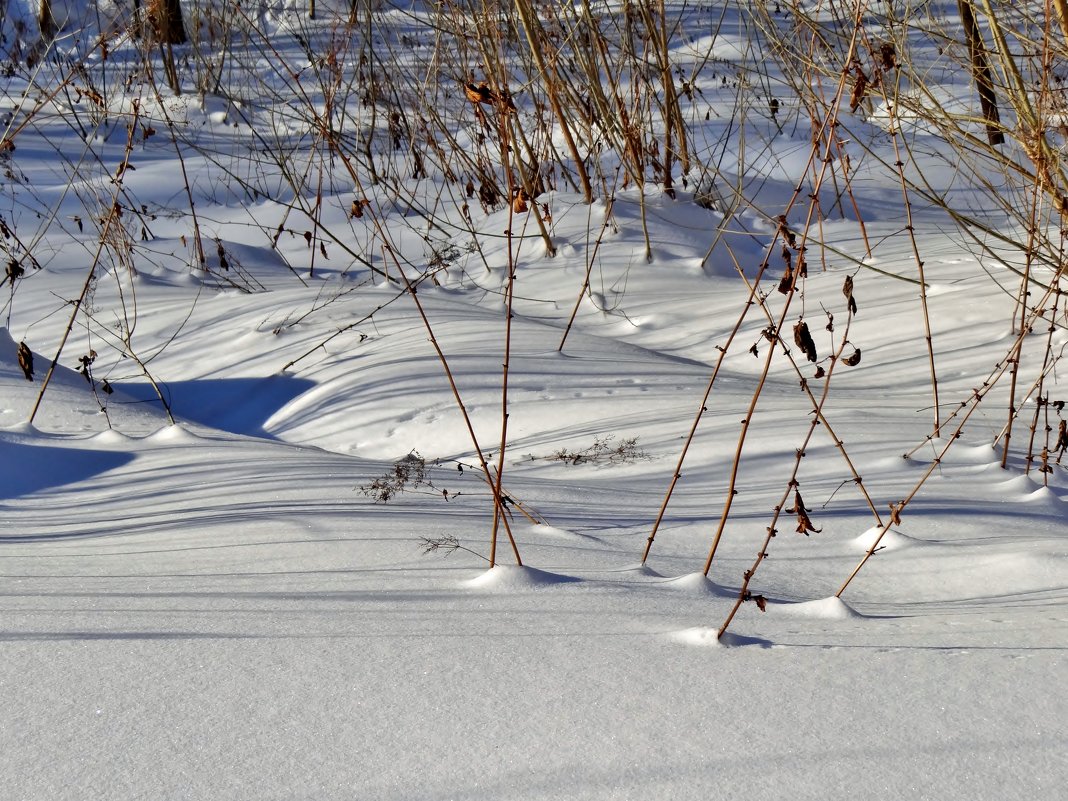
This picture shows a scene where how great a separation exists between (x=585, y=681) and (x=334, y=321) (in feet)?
9.73

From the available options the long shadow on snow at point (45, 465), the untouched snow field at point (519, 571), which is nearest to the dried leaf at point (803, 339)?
the untouched snow field at point (519, 571)

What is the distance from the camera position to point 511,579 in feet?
5.40

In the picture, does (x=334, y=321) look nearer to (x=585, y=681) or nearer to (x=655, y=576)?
(x=655, y=576)

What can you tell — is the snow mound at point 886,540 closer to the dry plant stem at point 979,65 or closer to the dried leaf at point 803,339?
the dried leaf at point 803,339

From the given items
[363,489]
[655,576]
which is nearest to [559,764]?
[655,576]

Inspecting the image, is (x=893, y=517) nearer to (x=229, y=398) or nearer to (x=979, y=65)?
(x=229, y=398)

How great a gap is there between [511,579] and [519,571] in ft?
0.07

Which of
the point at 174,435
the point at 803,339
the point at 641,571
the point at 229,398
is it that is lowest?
the point at 229,398

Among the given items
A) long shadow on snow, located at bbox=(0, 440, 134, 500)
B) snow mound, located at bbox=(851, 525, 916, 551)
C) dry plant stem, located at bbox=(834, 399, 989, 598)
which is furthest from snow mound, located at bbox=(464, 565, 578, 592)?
long shadow on snow, located at bbox=(0, 440, 134, 500)

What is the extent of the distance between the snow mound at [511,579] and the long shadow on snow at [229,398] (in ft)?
6.10

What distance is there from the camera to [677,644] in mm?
1397

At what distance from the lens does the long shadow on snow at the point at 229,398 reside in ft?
11.3

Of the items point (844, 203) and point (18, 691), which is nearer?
point (18, 691)

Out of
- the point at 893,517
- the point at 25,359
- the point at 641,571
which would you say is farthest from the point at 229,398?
the point at 893,517
